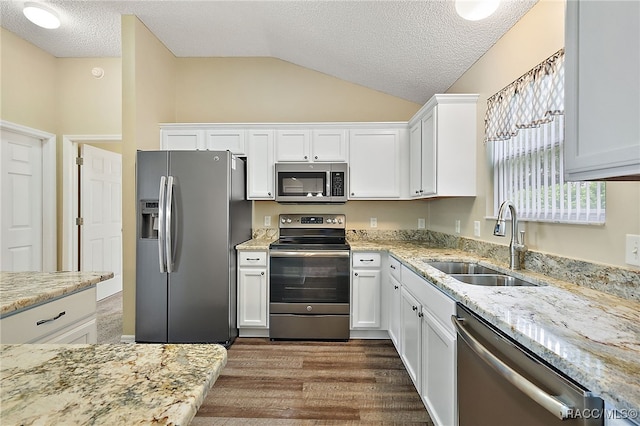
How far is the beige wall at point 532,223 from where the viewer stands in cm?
135

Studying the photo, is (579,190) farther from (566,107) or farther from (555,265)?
(566,107)

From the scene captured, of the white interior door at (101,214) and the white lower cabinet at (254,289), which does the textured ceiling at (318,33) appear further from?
the white lower cabinet at (254,289)

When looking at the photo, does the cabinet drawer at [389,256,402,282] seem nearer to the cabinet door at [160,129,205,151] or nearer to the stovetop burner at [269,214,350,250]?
the stovetop burner at [269,214,350,250]

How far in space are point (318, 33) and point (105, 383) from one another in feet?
9.93

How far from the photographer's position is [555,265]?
5.47 feet

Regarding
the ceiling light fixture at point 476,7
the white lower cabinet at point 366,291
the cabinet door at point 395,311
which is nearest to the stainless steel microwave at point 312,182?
the white lower cabinet at point 366,291

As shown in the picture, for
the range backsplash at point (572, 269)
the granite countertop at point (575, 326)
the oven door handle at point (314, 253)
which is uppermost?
the range backsplash at point (572, 269)

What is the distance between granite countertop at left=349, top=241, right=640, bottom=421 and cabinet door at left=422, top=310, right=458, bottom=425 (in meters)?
0.27

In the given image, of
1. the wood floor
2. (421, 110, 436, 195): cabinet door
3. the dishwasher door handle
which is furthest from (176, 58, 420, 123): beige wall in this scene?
the dishwasher door handle

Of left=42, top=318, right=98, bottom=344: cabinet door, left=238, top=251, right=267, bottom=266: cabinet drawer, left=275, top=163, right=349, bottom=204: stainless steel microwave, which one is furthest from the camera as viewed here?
left=275, top=163, right=349, bottom=204: stainless steel microwave

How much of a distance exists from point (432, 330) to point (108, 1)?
3622mm

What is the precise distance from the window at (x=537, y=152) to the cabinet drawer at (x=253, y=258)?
1997mm

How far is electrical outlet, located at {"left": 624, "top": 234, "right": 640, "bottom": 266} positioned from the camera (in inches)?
49.5

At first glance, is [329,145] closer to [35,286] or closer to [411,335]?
[411,335]
